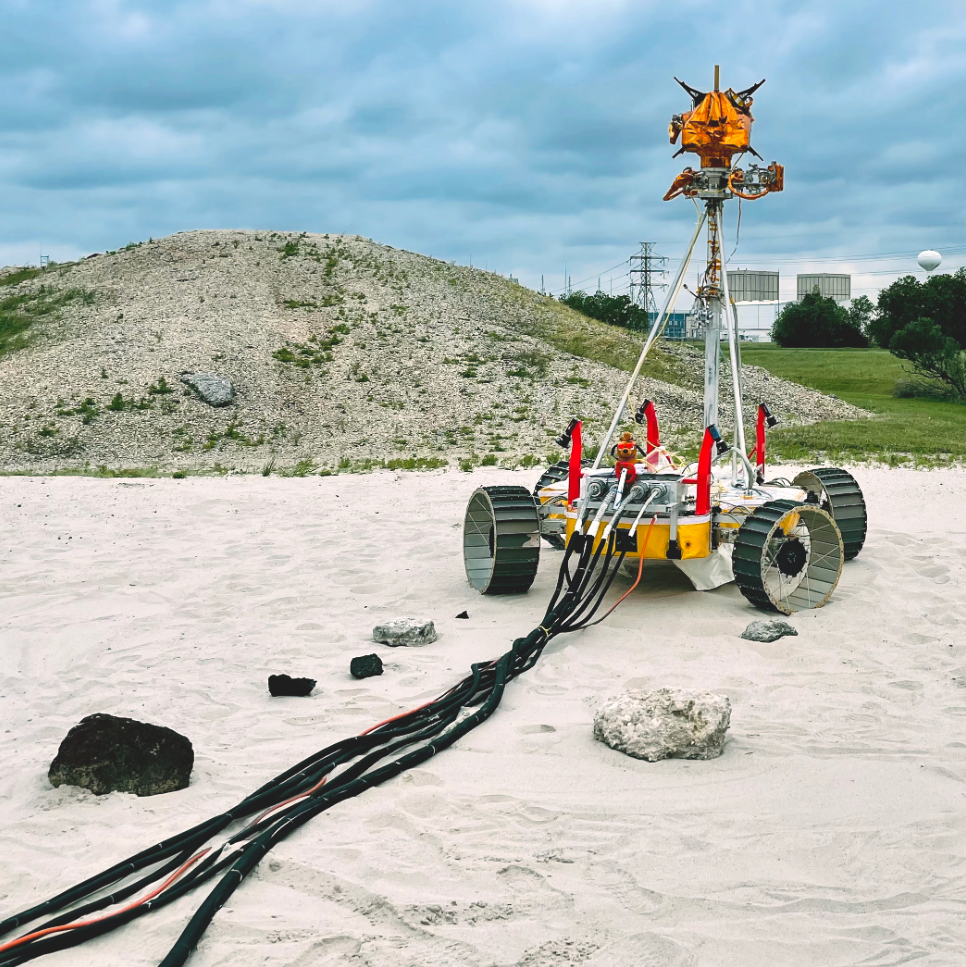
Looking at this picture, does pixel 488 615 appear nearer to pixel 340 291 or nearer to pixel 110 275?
pixel 340 291

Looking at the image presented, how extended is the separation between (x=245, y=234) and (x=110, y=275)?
242 inches

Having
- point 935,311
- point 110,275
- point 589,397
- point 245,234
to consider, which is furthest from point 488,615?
point 935,311

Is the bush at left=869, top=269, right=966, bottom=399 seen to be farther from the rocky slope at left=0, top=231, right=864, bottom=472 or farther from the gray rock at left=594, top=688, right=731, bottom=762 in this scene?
the gray rock at left=594, top=688, right=731, bottom=762

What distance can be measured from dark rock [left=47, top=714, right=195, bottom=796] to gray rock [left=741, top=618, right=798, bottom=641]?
3858 mm

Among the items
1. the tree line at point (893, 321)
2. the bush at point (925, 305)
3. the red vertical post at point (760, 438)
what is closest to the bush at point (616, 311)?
the tree line at point (893, 321)

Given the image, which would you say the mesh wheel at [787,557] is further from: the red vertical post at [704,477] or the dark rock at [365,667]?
the dark rock at [365,667]

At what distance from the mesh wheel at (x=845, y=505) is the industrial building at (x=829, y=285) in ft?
183

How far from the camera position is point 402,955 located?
3293 mm

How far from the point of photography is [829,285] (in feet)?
204

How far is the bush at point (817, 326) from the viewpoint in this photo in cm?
6025

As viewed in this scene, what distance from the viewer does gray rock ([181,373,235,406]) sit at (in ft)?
84.0

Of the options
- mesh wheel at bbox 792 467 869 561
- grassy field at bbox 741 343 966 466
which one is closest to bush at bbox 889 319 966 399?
grassy field at bbox 741 343 966 466

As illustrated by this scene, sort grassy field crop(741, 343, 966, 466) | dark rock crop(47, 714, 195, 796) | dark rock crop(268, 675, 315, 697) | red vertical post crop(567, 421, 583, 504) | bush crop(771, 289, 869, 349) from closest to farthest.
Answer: dark rock crop(47, 714, 195, 796) < dark rock crop(268, 675, 315, 697) < red vertical post crop(567, 421, 583, 504) < grassy field crop(741, 343, 966, 466) < bush crop(771, 289, 869, 349)

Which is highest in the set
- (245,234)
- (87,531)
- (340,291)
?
(245,234)
